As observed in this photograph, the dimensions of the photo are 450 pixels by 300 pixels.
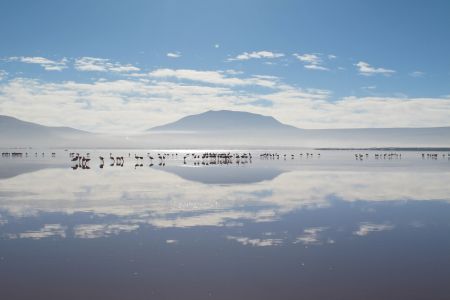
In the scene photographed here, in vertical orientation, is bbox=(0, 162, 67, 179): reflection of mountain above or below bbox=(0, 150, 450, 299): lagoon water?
above

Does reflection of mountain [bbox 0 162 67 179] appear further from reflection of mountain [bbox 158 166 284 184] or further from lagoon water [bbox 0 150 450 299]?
lagoon water [bbox 0 150 450 299]

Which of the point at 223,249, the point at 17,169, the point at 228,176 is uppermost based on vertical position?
the point at 17,169

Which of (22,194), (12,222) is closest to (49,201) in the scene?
(22,194)

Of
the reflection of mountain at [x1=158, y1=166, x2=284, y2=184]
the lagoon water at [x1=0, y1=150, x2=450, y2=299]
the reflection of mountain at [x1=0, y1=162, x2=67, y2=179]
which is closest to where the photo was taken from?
the lagoon water at [x1=0, y1=150, x2=450, y2=299]

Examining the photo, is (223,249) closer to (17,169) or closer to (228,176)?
(228,176)

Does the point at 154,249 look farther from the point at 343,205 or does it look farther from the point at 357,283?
the point at 343,205

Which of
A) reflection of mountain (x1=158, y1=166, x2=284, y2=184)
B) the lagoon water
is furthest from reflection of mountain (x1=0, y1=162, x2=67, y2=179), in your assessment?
the lagoon water

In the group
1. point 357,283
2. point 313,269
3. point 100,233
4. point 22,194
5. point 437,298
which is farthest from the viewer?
point 22,194

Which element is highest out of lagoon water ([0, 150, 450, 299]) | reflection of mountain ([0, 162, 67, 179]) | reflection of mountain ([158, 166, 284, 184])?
reflection of mountain ([0, 162, 67, 179])

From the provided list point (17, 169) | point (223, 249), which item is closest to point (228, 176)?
point (17, 169)

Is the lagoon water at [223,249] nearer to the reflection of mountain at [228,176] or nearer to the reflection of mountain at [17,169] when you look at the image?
the reflection of mountain at [228,176]

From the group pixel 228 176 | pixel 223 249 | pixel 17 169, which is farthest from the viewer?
pixel 17 169

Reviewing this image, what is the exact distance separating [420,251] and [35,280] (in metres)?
12.9

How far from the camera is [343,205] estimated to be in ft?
98.6
